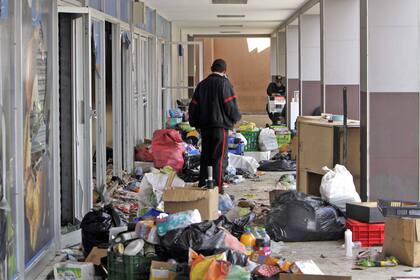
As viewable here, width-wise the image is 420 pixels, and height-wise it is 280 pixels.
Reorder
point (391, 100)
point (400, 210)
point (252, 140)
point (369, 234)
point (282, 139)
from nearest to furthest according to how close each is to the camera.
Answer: point (400, 210), point (369, 234), point (391, 100), point (252, 140), point (282, 139)

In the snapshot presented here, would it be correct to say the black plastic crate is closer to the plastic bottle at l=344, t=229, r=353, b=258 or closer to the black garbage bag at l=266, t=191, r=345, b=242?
the plastic bottle at l=344, t=229, r=353, b=258

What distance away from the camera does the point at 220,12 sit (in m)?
19.9

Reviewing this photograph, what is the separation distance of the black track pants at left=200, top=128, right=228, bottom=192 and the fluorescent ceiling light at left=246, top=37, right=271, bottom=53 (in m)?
24.9

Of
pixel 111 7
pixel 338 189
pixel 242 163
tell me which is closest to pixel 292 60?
pixel 242 163

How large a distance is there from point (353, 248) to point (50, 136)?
2.84 metres

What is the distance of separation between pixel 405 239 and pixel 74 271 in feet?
8.82

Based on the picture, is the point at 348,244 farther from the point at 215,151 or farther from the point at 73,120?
the point at 215,151

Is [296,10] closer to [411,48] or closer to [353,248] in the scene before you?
[411,48]

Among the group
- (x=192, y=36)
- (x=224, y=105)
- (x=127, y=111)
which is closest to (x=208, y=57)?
(x=192, y=36)

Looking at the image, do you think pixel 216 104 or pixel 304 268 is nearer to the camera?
pixel 304 268

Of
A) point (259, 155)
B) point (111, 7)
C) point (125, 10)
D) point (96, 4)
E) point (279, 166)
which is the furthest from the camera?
point (259, 155)

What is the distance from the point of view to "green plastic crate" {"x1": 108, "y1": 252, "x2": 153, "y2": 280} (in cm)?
556

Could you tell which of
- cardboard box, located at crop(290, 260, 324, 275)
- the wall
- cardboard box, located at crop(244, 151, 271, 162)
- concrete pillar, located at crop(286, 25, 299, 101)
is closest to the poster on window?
cardboard box, located at crop(290, 260, 324, 275)

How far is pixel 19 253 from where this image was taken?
5.51m
